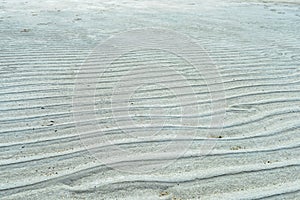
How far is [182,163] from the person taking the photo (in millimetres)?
2328

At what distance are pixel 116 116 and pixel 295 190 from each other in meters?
1.50

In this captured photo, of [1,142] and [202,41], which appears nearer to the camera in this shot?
[1,142]

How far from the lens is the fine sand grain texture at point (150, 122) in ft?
6.90

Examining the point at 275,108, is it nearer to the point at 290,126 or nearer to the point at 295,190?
the point at 290,126

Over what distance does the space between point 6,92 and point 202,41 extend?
3.33 metres

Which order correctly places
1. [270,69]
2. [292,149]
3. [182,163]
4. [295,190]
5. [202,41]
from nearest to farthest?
[295,190], [182,163], [292,149], [270,69], [202,41]

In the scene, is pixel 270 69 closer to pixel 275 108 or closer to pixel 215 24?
pixel 275 108

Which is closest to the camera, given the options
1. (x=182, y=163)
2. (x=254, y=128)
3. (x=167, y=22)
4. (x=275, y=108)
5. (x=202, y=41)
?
(x=182, y=163)

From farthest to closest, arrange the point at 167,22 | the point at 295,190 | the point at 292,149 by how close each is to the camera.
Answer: the point at 167,22
the point at 292,149
the point at 295,190

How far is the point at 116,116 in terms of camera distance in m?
2.92

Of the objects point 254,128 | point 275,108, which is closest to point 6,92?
point 254,128

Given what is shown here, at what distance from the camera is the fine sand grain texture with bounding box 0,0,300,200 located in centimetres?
210

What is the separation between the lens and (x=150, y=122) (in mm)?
2840

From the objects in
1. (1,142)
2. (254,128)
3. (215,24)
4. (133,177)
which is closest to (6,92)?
(1,142)
